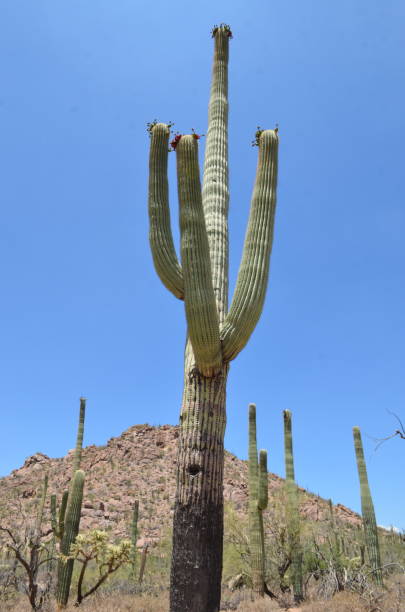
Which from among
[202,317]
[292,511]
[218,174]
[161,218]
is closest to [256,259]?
[202,317]

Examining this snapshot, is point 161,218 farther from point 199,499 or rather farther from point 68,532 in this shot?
point 68,532

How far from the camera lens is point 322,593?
12.6m

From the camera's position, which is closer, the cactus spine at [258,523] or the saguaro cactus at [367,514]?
the cactus spine at [258,523]

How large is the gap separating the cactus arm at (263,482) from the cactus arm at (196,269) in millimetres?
8740

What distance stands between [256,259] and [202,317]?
1.05 m

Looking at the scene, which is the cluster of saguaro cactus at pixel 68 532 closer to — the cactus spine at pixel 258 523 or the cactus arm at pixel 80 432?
the cactus arm at pixel 80 432

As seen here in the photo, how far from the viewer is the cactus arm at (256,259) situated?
17.6ft

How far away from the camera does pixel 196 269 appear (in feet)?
17.2

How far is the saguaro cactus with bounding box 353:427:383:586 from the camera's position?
13.6m

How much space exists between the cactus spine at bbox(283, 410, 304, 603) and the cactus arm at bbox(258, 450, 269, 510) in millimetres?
857

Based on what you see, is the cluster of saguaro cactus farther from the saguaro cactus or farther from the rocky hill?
the rocky hill

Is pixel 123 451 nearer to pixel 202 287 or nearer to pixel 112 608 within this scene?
pixel 112 608

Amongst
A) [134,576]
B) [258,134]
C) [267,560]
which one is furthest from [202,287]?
[134,576]

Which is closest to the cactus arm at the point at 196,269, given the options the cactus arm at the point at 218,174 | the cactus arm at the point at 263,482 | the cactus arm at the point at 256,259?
the cactus arm at the point at 256,259
